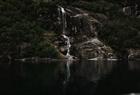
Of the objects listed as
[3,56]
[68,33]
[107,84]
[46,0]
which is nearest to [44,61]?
[3,56]

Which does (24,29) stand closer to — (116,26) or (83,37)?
(83,37)

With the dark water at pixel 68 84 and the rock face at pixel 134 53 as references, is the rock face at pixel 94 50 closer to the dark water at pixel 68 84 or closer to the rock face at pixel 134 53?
the rock face at pixel 134 53

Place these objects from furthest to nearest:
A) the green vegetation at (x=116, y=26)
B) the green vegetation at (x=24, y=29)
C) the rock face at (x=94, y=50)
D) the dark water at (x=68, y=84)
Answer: the green vegetation at (x=116, y=26)
the rock face at (x=94, y=50)
the green vegetation at (x=24, y=29)
the dark water at (x=68, y=84)

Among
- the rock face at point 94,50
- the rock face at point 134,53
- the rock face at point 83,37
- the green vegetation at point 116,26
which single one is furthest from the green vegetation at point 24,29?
the rock face at point 134,53

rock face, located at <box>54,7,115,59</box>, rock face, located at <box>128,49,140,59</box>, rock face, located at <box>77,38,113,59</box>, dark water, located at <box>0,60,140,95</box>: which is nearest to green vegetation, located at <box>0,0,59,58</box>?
rock face, located at <box>54,7,115,59</box>

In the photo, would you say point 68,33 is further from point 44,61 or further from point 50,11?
point 44,61

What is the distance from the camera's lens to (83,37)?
80.8 m

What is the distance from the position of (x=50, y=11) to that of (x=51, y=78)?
4067cm

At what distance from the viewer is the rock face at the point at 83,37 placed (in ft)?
253

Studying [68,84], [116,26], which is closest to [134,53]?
[116,26]

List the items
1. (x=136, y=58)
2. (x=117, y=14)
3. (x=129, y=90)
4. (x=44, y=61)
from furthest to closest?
(x=117, y=14), (x=136, y=58), (x=44, y=61), (x=129, y=90)

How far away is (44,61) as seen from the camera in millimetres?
71062

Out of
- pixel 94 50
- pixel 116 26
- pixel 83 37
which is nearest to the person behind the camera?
pixel 94 50

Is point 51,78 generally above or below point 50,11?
below
